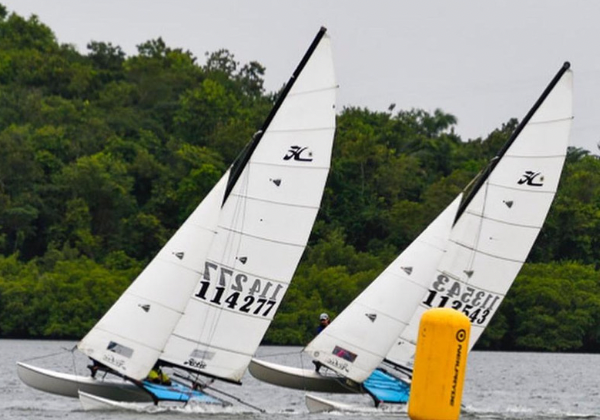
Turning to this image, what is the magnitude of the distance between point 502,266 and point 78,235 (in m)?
50.6

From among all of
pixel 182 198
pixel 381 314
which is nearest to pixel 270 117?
pixel 381 314

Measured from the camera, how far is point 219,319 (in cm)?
3195

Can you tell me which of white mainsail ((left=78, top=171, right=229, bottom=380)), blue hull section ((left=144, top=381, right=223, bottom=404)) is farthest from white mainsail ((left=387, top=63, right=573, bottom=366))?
white mainsail ((left=78, top=171, right=229, bottom=380))

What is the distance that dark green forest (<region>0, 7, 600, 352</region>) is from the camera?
253 ft

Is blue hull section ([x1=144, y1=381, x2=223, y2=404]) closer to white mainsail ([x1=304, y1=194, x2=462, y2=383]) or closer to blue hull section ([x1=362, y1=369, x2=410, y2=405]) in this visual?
white mainsail ([x1=304, y1=194, x2=462, y2=383])

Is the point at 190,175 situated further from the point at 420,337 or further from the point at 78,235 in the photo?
the point at 420,337

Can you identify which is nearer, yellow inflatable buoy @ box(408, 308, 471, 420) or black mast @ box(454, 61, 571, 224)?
yellow inflatable buoy @ box(408, 308, 471, 420)

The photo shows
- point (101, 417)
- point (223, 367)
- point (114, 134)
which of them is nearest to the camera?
point (101, 417)

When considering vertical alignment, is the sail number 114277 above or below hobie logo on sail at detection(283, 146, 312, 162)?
below

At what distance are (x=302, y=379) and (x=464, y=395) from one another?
11.6 meters

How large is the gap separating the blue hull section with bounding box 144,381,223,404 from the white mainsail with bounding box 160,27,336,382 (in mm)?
472

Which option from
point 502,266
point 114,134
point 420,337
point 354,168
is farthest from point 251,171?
point 114,134

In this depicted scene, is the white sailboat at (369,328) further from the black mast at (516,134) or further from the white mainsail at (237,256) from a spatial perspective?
the white mainsail at (237,256)

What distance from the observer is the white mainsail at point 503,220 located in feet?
111
